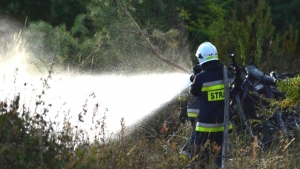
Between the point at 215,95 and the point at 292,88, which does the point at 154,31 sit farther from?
the point at 292,88

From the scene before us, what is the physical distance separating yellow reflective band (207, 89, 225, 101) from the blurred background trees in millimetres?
3528

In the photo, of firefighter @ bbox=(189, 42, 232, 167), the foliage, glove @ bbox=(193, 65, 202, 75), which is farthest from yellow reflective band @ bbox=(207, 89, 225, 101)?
the foliage

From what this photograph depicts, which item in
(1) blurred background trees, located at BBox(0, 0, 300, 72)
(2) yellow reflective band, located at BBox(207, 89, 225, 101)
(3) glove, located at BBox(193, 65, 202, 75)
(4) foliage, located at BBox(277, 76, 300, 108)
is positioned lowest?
(4) foliage, located at BBox(277, 76, 300, 108)

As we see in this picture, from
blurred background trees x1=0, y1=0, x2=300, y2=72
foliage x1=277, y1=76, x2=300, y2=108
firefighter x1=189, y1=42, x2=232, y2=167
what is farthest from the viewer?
blurred background trees x1=0, y1=0, x2=300, y2=72

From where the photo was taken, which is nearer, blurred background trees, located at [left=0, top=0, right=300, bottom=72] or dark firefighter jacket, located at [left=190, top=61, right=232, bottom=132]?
dark firefighter jacket, located at [left=190, top=61, right=232, bottom=132]

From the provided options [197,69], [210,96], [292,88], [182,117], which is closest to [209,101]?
[210,96]

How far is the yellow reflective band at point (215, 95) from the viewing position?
820cm

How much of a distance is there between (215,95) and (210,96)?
5cm

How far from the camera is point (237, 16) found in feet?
56.6

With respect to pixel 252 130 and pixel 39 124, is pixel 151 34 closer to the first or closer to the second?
pixel 252 130

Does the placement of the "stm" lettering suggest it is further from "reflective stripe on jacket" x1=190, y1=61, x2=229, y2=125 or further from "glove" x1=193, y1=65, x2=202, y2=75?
"glove" x1=193, y1=65, x2=202, y2=75

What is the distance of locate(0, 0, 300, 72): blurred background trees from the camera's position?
1399 centimetres

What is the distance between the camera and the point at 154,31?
14.3m

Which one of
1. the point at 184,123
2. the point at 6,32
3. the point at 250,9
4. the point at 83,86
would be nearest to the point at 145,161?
the point at 184,123
